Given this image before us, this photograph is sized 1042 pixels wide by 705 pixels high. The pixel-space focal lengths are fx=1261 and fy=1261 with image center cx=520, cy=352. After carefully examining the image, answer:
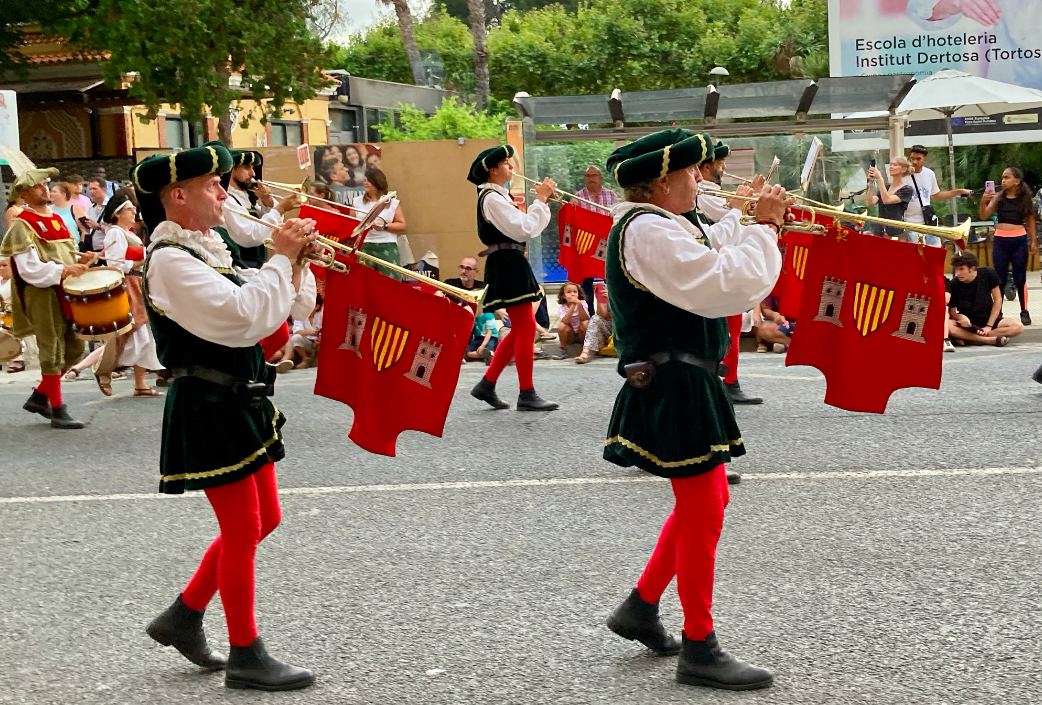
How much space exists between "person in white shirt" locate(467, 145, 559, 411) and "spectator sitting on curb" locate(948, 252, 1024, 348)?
5048 millimetres

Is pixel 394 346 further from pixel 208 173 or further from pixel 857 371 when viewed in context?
pixel 857 371

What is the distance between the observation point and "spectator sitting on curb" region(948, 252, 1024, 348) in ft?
39.9

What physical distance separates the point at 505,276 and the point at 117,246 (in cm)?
404

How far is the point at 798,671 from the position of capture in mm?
4043

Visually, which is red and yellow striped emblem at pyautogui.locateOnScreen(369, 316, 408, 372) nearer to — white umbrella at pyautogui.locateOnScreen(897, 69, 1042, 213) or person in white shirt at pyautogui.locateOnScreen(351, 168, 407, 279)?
person in white shirt at pyautogui.locateOnScreen(351, 168, 407, 279)

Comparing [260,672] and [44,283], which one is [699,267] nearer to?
[260,672]

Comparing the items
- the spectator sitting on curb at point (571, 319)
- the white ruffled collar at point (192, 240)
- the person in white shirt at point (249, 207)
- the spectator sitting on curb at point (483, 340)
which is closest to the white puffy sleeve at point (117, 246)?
the person in white shirt at point (249, 207)

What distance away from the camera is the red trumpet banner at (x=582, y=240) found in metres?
10.6

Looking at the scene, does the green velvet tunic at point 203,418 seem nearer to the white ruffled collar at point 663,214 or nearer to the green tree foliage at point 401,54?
the white ruffled collar at point 663,214

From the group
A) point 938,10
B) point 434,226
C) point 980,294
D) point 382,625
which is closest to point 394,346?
point 382,625

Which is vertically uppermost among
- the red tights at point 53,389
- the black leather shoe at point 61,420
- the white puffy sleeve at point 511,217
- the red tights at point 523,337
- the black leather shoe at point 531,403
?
the white puffy sleeve at point 511,217

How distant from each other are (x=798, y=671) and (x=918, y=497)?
2.36 m

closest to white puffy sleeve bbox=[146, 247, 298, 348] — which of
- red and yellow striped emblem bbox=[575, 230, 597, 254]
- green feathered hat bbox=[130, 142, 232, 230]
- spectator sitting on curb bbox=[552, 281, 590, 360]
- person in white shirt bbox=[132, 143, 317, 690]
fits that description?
person in white shirt bbox=[132, 143, 317, 690]

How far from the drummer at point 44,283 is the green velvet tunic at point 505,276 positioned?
9.79 feet
